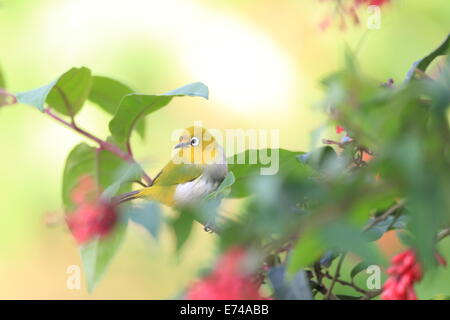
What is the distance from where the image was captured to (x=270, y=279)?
337 mm

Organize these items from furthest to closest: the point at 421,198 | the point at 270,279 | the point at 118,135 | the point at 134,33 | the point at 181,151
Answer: the point at 134,33 < the point at 181,151 < the point at 118,135 < the point at 270,279 < the point at 421,198

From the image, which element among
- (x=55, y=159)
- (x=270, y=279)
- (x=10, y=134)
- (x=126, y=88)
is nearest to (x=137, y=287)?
(x=55, y=159)

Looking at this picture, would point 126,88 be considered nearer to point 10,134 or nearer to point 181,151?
point 181,151

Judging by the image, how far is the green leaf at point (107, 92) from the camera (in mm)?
653

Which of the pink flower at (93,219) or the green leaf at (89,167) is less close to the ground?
the green leaf at (89,167)

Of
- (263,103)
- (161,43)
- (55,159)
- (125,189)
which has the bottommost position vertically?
(125,189)

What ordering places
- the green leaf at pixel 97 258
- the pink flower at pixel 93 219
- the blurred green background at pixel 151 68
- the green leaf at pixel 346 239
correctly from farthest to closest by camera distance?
the blurred green background at pixel 151 68 < the green leaf at pixel 97 258 < the pink flower at pixel 93 219 < the green leaf at pixel 346 239

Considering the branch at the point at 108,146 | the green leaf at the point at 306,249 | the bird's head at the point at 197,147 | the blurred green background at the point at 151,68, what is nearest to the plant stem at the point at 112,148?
the branch at the point at 108,146

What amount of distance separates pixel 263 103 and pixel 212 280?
1555 millimetres

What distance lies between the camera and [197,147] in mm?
812

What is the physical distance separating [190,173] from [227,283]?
49 centimetres

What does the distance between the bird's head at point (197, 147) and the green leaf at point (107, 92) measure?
126 millimetres

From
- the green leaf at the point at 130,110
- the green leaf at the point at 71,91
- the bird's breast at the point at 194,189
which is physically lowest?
the bird's breast at the point at 194,189

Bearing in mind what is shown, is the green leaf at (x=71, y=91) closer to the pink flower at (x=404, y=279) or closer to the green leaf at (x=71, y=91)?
the green leaf at (x=71, y=91)
